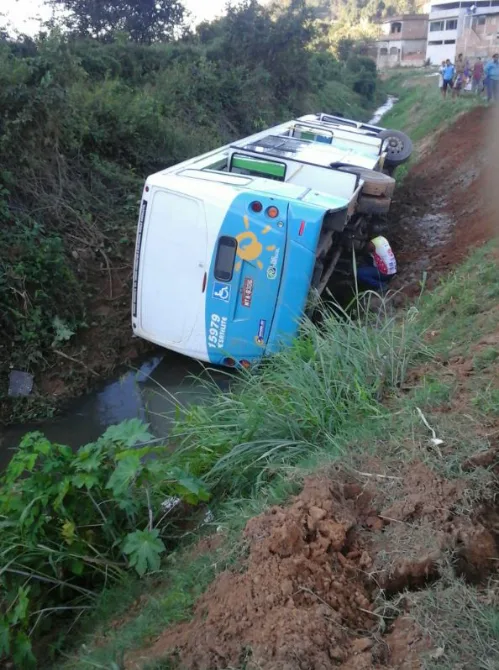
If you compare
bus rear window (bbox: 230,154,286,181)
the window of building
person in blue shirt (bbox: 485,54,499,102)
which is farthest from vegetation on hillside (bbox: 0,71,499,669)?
the window of building

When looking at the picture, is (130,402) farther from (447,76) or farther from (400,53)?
(400,53)

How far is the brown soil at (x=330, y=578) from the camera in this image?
2.05 m

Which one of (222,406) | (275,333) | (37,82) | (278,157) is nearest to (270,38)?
(37,82)

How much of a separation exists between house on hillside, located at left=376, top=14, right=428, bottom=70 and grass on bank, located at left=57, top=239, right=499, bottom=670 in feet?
195

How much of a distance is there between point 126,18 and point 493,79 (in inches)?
460

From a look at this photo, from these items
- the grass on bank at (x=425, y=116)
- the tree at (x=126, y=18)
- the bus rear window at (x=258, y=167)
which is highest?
Answer: the tree at (x=126, y=18)

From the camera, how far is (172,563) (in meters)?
3.16

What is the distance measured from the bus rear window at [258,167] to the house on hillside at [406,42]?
55.6m

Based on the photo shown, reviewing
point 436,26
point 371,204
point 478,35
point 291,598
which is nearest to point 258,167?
point 371,204

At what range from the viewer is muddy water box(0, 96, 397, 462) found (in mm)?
6285

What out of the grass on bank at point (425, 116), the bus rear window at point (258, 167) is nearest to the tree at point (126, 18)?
the grass on bank at point (425, 116)

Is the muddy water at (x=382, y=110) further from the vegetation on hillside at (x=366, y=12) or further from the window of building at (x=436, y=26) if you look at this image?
the vegetation on hillside at (x=366, y=12)

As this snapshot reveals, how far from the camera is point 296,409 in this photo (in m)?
3.83

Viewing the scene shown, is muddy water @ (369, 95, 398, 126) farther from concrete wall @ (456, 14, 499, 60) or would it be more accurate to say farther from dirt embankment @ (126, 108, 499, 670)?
dirt embankment @ (126, 108, 499, 670)
